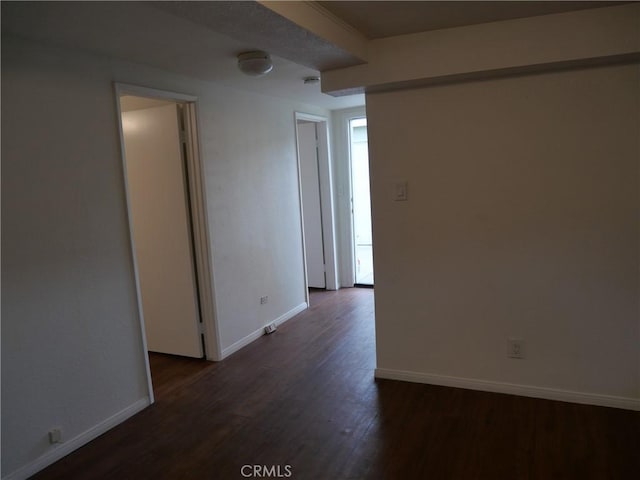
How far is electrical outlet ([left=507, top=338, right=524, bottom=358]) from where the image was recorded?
284cm

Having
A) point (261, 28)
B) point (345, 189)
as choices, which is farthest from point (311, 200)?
point (261, 28)

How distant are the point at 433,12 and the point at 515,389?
224cm

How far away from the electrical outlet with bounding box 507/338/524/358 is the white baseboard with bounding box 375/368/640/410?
0.63 feet

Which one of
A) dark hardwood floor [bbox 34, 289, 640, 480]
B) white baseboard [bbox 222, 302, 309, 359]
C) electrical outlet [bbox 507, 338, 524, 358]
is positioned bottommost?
dark hardwood floor [bbox 34, 289, 640, 480]

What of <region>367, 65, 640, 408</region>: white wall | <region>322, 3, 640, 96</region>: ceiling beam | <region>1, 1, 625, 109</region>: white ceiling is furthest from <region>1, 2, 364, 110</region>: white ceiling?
<region>367, 65, 640, 408</region>: white wall

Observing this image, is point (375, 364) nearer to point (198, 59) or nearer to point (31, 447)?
point (31, 447)

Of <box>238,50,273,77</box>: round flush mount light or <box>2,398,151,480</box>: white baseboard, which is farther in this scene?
<box>238,50,273,77</box>: round flush mount light

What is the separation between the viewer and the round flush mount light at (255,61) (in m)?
2.81

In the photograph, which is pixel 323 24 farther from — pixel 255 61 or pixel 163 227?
pixel 163 227

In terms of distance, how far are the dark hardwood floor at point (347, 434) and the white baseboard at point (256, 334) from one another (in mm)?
358

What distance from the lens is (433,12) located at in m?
2.29

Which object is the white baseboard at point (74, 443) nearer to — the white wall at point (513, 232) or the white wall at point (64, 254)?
the white wall at point (64, 254)

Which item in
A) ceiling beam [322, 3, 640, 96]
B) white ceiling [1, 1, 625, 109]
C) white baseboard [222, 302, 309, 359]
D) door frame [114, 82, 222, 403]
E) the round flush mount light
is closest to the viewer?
white ceiling [1, 1, 625, 109]

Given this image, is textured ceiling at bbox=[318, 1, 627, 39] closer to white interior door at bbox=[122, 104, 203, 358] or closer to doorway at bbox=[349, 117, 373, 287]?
white interior door at bbox=[122, 104, 203, 358]
